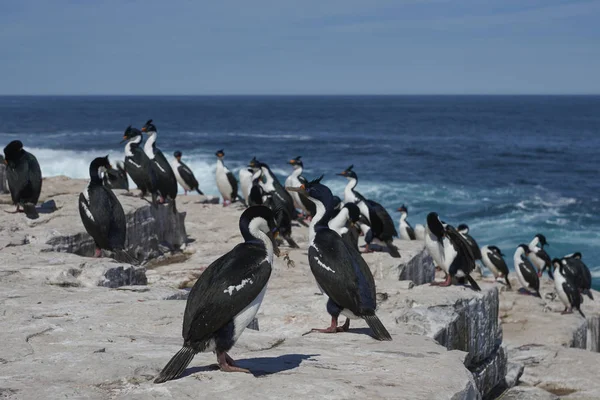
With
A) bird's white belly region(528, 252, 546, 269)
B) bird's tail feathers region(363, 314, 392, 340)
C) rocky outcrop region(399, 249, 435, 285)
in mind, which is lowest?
bird's white belly region(528, 252, 546, 269)

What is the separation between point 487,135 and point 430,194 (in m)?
36.4

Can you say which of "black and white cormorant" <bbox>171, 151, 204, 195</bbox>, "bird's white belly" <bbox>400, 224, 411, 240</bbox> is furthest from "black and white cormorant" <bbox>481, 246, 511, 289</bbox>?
"black and white cormorant" <bbox>171, 151, 204, 195</bbox>

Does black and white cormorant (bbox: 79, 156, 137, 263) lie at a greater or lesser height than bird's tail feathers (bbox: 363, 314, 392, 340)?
greater

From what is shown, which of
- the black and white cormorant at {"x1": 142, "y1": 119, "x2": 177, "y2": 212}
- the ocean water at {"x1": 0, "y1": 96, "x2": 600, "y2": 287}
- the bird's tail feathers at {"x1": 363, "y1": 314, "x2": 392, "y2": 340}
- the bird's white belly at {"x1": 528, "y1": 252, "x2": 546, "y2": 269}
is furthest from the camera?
the ocean water at {"x1": 0, "y1": 96, "x2": 600, "y2": 287}

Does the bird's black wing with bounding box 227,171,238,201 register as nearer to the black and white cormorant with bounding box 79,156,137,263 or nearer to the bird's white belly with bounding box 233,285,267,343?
the black and white cormorant with bounding box 79,156,137,263

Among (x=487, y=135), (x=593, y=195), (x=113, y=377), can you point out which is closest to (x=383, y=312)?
(x=113, y=377)

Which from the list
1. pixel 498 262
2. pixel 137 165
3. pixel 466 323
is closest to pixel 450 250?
pixel 466 323

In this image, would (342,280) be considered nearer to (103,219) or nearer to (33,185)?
(103,219)

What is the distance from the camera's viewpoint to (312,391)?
5.10 metres

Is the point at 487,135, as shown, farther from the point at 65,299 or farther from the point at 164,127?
the point at 65,299

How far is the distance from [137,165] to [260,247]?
8.57m

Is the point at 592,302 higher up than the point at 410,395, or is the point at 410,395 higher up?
the point at 410,395

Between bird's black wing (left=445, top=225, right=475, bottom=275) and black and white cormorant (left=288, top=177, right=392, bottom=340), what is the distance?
3.75m

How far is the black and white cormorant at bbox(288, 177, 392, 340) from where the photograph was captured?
7090mm
